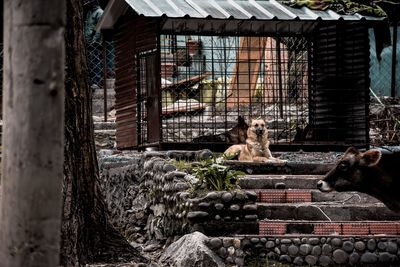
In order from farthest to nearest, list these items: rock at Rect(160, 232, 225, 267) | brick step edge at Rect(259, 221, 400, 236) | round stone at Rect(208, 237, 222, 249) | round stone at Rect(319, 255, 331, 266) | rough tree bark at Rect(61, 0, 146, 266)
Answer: brick step edge at Rect(259, 221, 400, 236) < round stone at Rect(319, 255, 331, 266) < round stone at Rect(208, 237, 222, 249) < rock at Rect(160, 232, 225, 267) < rough tree bark at Rect(61, 0, 146, 266)

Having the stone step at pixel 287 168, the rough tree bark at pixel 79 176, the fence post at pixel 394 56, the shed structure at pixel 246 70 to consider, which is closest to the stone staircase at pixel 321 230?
the stone step at pixel 287 168

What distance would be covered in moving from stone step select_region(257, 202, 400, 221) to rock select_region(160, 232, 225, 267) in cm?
156

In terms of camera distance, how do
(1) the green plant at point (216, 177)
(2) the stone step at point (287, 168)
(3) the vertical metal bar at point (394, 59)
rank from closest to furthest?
1. (1) the green plant at point (216, 177)
2. (2) the stone step at point (287, 168)
3. (3) the vertical metal bar at point (394, 59)

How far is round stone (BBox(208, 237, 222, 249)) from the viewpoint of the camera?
1170cm

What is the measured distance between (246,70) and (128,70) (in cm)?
268

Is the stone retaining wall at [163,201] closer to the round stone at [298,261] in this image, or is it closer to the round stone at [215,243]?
the round stone at [215,243]

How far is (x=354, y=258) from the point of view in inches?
473

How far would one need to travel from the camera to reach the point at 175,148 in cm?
1750

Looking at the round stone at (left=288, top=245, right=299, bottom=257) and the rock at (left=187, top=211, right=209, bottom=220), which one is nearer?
the round stone at (left=288, top=245, right=299, bottom=257)

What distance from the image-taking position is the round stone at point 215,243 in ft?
38.4

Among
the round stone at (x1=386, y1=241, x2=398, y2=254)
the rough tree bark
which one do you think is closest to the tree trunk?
the rough tree bark

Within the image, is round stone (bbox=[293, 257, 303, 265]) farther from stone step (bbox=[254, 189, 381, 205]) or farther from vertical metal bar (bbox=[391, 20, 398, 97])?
vertical metal bar (bbox=[391, 20, 398, 97])

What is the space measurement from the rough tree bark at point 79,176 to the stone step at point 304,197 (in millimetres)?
3083

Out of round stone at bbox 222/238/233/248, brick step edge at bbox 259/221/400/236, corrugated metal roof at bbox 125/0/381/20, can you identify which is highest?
corrugated metal roof at bbox 125/0/381/20
